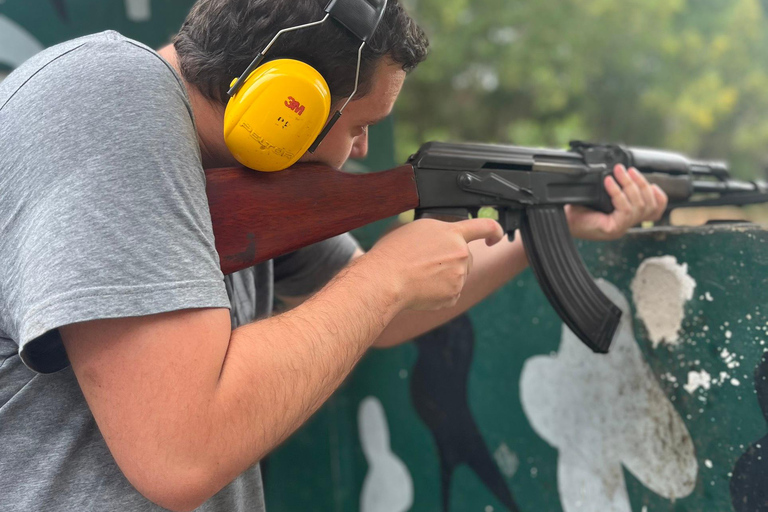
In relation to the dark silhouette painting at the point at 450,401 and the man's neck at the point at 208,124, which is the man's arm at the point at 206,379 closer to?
the man's neck at the point at 208,124

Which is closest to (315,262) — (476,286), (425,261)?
(476,286)

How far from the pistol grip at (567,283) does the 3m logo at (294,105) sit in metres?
0.60

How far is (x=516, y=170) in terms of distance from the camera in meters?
1.27

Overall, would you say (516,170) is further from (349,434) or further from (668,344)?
(349,434)

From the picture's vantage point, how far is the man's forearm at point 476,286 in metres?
1.30

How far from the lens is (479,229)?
1.09m

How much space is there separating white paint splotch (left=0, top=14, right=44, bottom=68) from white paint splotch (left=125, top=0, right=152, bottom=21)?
273 mm

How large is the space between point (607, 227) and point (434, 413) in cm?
78

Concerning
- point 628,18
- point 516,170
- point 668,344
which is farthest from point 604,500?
point 628,18

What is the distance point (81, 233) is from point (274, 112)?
302 mm

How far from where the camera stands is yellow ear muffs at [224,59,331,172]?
0.82 m

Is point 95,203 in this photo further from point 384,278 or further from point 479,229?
point 479,229

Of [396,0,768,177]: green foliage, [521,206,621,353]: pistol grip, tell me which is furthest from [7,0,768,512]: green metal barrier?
[396,0,768,177]: green foliage

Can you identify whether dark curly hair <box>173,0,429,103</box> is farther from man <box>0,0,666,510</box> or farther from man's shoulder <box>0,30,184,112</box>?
man's shoulder <box>0,30,184,112</box>
